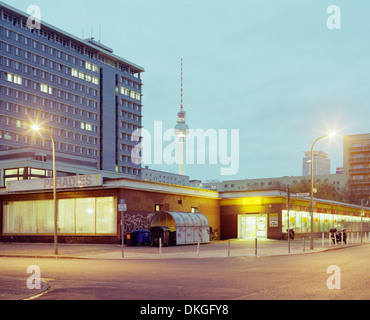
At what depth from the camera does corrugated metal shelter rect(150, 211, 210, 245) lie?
33719 mm

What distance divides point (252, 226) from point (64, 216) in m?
18.8

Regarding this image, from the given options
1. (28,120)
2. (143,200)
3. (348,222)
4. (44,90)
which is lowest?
(348,222)

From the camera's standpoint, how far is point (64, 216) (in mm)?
39875

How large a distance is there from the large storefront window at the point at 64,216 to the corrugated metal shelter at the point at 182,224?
412cm

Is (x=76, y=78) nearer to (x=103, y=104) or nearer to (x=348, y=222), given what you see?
(x=103, y=104)

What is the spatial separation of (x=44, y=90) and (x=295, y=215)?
2950 inches

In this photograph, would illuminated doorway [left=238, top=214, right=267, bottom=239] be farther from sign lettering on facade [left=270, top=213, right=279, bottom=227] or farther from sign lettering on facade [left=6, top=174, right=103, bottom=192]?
sign lettering on facade [left=6, top=174, right=103, bottom=192]

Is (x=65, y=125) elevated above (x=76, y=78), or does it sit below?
below

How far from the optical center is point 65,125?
4510 inches

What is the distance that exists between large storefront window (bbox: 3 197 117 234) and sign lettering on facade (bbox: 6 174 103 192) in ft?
4.60
